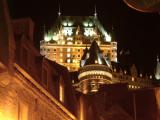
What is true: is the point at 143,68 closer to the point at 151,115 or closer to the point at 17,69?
the point at 151,115

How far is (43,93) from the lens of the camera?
1838cm

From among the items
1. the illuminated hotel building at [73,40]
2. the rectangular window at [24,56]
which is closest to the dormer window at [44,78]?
the rectangular window at [24,56]

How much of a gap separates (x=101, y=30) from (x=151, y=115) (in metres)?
129

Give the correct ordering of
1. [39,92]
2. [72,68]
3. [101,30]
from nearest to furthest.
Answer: [39,92], [72,68], [101,30]

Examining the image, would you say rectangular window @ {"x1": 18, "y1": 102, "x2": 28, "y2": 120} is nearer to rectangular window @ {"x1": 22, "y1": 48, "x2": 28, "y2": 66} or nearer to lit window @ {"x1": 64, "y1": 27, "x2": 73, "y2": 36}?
rectangular window @ {"x1": 22, "y1": 48, "x2": 28, "y2": 66}

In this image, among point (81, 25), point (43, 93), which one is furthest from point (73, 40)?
point (43, 93)

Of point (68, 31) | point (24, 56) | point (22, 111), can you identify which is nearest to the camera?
point (22, 111)

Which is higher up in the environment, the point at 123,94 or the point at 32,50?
the point at 32,50

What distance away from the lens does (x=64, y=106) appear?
20672 mm

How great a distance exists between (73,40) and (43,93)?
13269cm

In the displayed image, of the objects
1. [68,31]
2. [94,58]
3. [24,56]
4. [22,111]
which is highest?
[68,31]

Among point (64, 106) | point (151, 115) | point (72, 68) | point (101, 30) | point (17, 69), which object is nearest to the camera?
point (17, 69)

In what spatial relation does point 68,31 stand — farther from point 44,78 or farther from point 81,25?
point 44,78

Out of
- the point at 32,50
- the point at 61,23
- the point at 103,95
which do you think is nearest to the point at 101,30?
the point at 61,23
